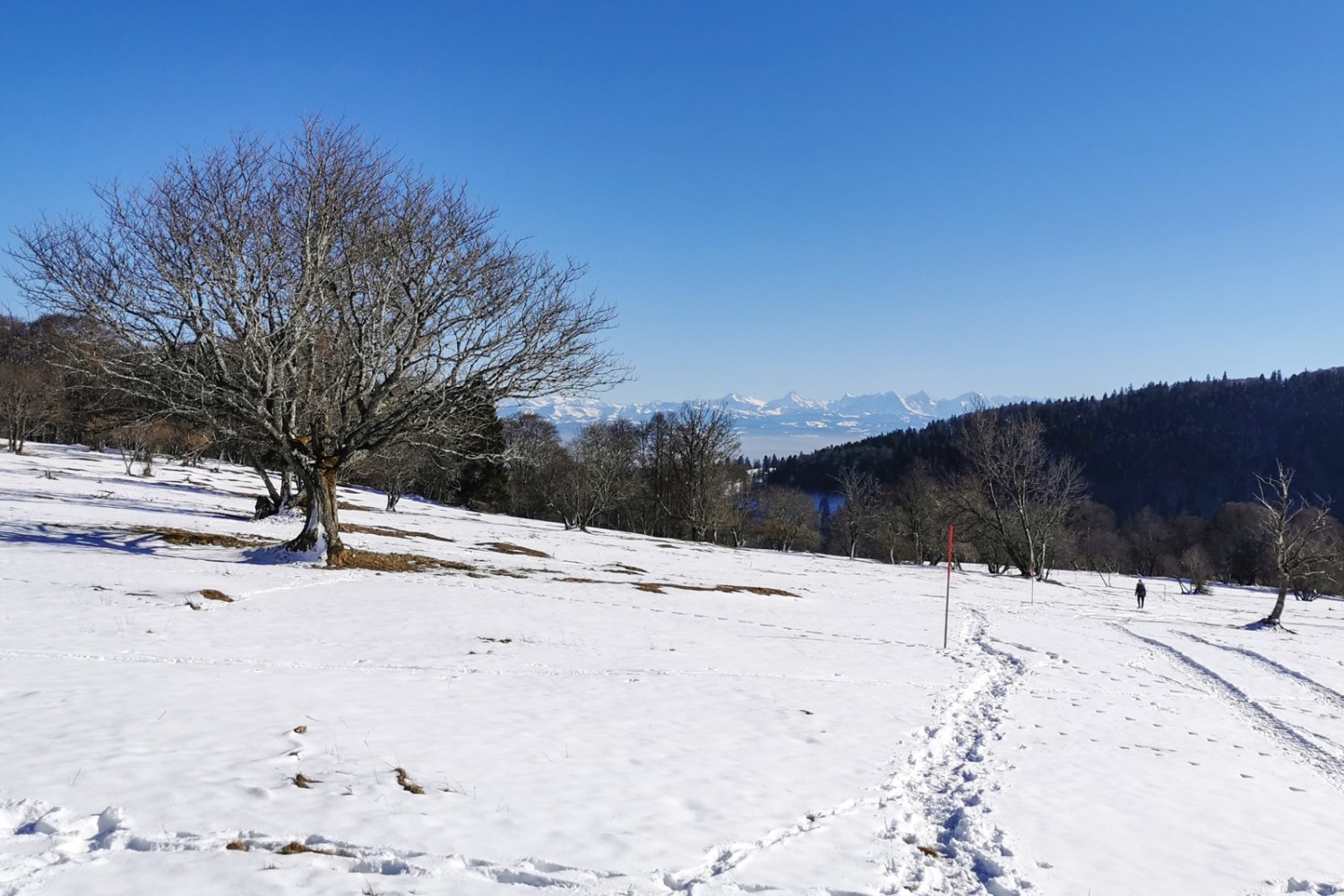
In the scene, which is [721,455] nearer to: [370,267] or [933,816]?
[370,267]

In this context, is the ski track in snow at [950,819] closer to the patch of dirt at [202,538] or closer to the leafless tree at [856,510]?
the patch of dirt at [202,538]

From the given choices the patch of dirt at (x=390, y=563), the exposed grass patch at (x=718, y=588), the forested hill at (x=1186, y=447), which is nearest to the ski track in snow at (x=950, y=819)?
the exposed grass patch at (x=718, y=588)

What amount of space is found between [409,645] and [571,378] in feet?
36.6

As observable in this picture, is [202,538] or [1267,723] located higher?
[202,538]

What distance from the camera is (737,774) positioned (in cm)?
812

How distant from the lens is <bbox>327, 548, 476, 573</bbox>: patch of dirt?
20969 mm

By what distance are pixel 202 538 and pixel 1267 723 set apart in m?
27.4

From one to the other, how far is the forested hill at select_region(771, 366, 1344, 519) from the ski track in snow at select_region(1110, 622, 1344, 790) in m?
149

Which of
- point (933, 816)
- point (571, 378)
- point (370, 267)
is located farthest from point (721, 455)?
point (933, 816)

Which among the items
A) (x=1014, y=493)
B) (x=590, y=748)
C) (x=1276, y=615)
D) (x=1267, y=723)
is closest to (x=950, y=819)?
(x=590, y=748)

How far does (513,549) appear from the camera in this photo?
1335 inches

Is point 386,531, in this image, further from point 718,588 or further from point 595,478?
point 595,478

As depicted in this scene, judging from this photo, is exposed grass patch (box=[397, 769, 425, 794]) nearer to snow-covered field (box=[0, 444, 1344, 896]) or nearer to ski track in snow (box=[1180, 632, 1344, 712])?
snow-covered field (box=[0, 444, 1344, 896])

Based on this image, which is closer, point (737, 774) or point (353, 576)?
point (737, 774)
